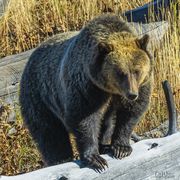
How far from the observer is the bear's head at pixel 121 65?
4.57 meters

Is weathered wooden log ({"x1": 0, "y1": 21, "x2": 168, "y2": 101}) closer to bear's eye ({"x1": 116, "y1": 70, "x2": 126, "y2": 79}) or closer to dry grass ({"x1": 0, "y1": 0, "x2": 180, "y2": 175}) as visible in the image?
dry grass ({"x1": 0, "y1": 0, "x2": 180, "y2": 175})

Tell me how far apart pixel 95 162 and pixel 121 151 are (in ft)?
0.87

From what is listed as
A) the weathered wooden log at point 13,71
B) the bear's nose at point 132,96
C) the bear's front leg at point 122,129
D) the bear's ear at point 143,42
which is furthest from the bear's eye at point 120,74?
the weathered wooden log at point 13,71

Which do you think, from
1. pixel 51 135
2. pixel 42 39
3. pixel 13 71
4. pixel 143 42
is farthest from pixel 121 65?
pixel 42 39

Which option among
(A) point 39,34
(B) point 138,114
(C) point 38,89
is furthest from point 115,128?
(A) point 39,34

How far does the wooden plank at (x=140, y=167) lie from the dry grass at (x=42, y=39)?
2050 millimetres

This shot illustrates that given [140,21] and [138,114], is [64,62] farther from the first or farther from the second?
[140,21]

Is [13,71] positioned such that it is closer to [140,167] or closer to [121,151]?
[121,151]

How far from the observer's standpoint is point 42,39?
9055 mm

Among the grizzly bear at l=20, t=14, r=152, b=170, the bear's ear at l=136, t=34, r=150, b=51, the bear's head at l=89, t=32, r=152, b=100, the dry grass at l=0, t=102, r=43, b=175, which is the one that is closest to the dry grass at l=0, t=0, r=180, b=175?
the dry grass at l=0, t=102, r=43, b=175

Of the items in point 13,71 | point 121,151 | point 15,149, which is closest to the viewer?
point 121,151

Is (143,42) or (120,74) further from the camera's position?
(143,42)

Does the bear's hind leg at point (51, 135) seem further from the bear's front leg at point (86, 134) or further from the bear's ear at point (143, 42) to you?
the bear's ear at point (143, 42)

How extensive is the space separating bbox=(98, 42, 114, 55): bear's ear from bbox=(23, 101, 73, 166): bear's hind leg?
125cm
